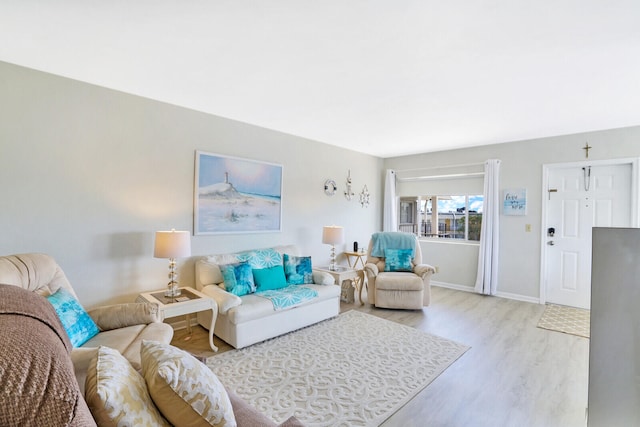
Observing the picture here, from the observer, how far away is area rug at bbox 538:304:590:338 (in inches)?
132

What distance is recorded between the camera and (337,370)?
2.48 metres

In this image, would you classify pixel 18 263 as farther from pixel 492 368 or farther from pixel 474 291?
pixel 474 291

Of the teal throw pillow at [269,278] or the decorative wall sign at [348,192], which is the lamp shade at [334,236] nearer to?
the teal throw pillow at [269,278]

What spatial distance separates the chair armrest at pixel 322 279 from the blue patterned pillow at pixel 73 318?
2254 mm

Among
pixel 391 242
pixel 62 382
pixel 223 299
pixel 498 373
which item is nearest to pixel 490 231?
pixel 391 242

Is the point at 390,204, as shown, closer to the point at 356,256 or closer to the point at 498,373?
the point at 356,256

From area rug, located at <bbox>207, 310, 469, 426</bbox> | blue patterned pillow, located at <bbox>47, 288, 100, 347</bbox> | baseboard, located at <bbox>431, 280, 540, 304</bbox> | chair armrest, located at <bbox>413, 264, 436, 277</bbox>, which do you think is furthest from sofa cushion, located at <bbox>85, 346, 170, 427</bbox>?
baseboard, located at <bbox>431, 280, 540, 304</bbox>

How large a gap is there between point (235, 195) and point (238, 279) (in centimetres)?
107

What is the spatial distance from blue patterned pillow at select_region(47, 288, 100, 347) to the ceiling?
1.72 metres

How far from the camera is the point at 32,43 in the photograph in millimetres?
2076

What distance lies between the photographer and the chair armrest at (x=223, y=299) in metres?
2.81

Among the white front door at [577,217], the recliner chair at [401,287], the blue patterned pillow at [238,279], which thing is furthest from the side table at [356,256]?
the white front door at [577,217]

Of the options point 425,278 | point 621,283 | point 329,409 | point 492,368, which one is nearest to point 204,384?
point 329,409

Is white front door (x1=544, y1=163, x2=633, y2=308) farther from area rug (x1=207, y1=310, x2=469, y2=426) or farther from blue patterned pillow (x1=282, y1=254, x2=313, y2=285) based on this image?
blue patterned pillow (x1=282, y1=254, x2=313, y2=285)
